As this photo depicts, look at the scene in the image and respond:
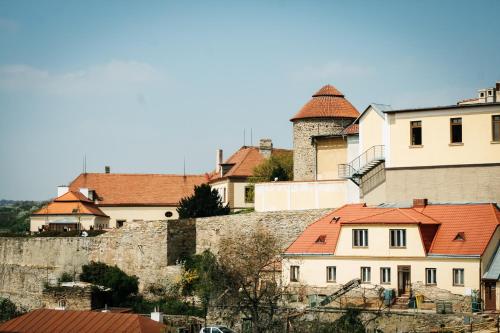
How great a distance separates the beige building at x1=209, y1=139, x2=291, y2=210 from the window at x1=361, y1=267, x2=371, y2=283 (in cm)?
A: 2367

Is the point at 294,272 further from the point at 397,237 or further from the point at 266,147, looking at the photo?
the point at 266,147

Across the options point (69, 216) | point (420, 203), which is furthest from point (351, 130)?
point (69, 216)

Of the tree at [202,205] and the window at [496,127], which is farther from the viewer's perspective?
the tree at [202,205]

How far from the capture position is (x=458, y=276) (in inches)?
1409

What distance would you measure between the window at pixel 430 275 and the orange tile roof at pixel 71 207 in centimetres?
2977

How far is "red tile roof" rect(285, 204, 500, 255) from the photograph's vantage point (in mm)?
36469

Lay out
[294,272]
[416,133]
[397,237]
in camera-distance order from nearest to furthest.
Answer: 1. [397,237]
2. [294,272]
3. [416,133]

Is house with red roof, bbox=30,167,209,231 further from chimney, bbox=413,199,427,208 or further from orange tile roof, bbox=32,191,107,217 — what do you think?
chimney, bbox=413,199,427,208

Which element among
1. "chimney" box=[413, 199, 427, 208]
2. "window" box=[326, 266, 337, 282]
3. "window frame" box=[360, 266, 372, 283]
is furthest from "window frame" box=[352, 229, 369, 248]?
"chimney" box=[413, 199, 427, 208]

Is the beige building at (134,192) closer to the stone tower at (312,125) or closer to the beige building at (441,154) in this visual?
the stone tower at (312,125)

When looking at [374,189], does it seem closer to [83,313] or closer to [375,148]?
[375,148]

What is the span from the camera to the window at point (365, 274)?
37781 mm

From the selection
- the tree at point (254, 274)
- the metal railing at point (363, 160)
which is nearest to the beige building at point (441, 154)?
the metal railing at point (363, 160)

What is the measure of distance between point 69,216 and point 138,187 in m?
9.10
